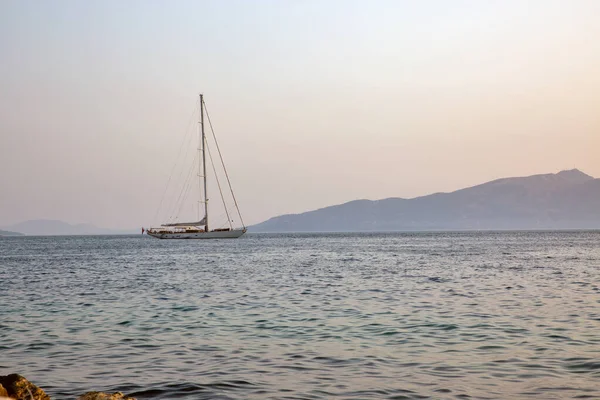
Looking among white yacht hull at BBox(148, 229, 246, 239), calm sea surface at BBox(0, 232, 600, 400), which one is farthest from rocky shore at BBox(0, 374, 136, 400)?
white yacht hull at BBox(148, 229, 246, 239)

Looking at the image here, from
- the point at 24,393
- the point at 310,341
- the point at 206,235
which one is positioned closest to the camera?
the point at 24,393

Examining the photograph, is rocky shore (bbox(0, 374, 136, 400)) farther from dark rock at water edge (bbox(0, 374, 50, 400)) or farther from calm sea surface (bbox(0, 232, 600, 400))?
calm sea surface (bbox(0, 232, 600, 400))

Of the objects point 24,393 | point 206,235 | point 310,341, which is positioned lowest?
point 310,341

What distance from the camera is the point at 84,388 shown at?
12.9 m

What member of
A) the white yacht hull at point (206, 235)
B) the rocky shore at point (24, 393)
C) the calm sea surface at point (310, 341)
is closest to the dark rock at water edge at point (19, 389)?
the rocky shore at point (24, 393)

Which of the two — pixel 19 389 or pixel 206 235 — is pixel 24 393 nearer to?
pixel 19 389

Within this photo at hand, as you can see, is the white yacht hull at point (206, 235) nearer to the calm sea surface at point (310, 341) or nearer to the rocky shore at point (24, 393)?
the calm sea surface at point (310, 341)

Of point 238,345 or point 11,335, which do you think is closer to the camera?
point 238,345

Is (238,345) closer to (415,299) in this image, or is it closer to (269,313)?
(269,313)

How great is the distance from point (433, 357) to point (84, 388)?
7799 mm

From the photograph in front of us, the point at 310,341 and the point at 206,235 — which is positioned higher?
the point at 206,235

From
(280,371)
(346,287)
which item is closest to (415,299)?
(346,287)

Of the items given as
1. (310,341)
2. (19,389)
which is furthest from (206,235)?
(19,389)

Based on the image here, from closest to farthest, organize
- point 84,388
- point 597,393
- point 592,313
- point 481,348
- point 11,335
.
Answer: point 597,393 < point 84,388 < point 481,348 < point 11,335 < point 592,313
